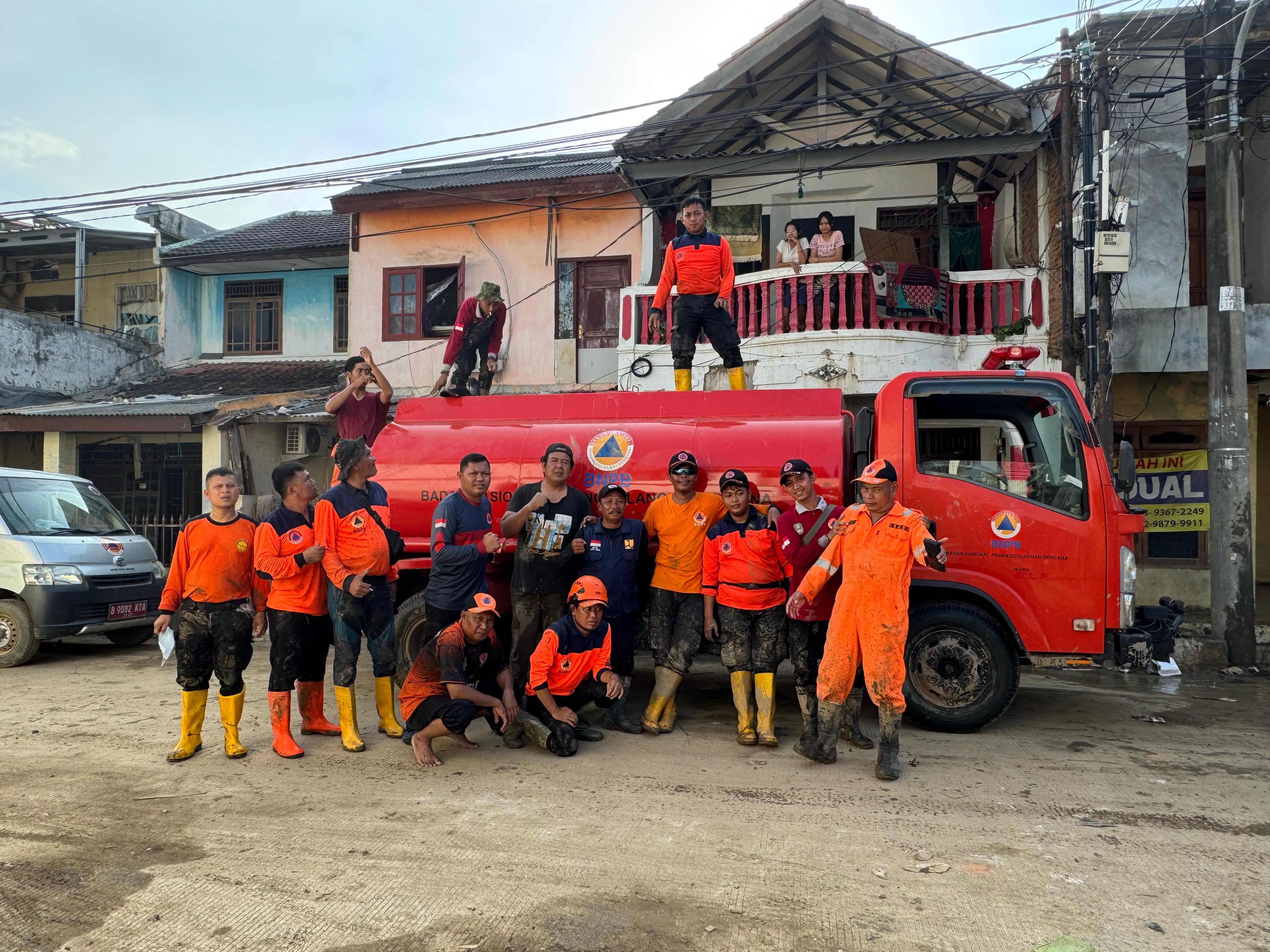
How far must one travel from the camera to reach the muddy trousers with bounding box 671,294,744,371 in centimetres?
767

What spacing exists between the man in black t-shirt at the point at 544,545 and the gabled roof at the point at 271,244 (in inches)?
475

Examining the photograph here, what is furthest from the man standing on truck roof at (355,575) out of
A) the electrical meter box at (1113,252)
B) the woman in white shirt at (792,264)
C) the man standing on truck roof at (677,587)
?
the electrical meter box at (1113,252)

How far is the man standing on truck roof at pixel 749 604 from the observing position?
5.53 meters

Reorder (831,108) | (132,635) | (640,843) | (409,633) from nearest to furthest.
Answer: (640,843), (409,633), (132,635), (831,108)

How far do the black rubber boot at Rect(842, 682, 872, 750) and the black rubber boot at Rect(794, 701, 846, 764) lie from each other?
0.35ft

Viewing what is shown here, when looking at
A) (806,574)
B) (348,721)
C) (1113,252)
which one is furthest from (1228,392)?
(348,721)

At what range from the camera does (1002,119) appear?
11414 mm

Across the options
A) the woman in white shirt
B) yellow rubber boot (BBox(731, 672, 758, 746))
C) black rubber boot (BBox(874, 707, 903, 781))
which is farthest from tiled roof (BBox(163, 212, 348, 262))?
black rubber boot (BBox(874, 707, 903, 781))

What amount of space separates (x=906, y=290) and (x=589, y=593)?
281 inches

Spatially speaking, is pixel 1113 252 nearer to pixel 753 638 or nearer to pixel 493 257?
pixel 753 638

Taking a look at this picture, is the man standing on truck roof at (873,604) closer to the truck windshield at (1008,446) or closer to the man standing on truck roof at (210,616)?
the truck windshield at (1008,446)

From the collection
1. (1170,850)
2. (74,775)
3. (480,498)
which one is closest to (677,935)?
(1170,850)

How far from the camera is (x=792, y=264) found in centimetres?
1115

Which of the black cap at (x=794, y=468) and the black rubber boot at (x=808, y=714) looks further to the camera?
the black cap at (x=794, y=468)
